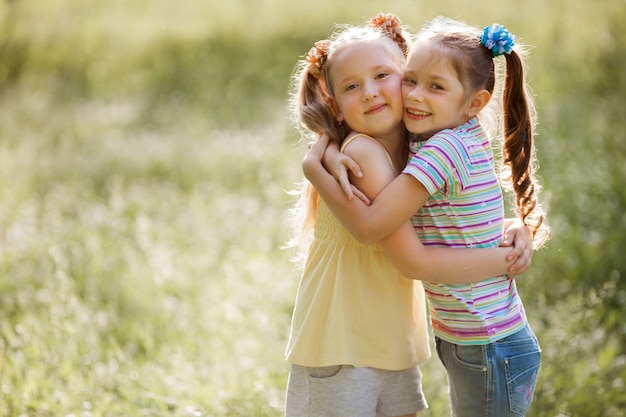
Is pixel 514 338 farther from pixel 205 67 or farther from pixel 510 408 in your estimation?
pixel 205 67

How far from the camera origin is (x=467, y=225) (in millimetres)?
2660

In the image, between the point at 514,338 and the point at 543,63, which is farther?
the point at 543,63

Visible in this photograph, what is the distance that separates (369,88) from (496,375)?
3.48 ft

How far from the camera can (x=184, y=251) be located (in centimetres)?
576

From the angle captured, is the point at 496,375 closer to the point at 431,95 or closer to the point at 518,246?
the point at 518,246

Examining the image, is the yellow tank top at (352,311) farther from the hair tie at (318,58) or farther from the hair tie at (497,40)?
the hair tie at (497,40)

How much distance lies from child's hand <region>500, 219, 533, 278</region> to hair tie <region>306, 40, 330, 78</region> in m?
0.90

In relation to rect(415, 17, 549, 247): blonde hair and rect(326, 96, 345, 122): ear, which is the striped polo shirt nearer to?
rect(415, 17, 549, 247): blonde hair

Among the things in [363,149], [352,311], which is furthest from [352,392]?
[363,149]

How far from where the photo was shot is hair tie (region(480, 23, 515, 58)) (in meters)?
2.66

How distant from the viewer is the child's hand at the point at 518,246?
2.71 meters

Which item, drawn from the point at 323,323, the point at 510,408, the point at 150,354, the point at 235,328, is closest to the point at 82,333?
the point at 150,354

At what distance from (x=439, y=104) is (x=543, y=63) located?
6.42 meters

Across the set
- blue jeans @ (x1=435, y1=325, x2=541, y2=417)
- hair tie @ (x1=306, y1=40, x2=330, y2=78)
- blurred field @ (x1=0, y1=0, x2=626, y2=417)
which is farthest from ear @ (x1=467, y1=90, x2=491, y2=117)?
blurred field @ (x1=0, y1=0, x2=626, y2=417)
